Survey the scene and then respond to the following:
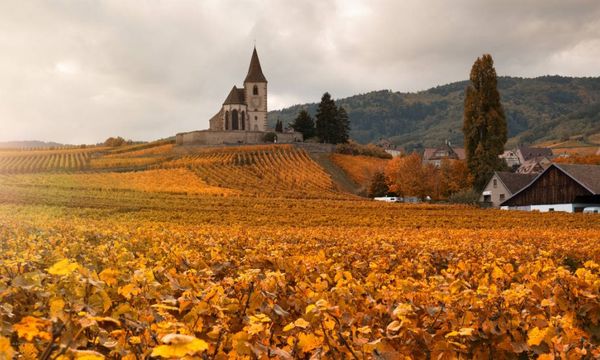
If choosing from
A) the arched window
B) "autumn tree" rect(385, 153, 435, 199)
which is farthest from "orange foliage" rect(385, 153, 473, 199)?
the arched window

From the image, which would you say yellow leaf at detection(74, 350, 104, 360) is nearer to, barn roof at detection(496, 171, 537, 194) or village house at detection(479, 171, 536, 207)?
village house at detection(479, 171, 536, 207)

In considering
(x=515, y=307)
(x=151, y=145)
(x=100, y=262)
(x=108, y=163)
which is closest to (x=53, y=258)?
(x=100, y=262)

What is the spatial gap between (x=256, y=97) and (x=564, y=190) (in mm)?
58333

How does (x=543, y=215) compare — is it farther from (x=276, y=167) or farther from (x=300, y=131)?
(x=300, y=131)

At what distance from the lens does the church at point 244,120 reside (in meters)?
82.9

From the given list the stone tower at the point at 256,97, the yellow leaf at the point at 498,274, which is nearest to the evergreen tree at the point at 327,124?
the stone tower at the point at 256,97

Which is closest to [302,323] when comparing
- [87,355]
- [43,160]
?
[87,355]

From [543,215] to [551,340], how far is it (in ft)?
113

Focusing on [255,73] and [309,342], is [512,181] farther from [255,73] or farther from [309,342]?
[309,342]

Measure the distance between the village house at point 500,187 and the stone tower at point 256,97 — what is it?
46792 millimetres

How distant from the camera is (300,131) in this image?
90.0 metres

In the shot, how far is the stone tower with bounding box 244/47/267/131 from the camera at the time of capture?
92.4 m

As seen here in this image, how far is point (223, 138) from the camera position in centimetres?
8262

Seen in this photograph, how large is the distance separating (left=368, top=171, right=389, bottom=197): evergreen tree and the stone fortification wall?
22.1 meters
